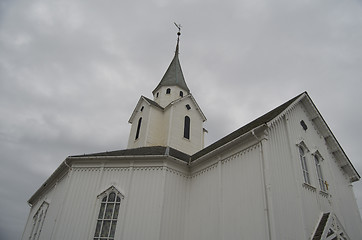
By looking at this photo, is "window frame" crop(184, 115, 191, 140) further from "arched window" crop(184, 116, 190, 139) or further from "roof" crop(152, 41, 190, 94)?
"roof" crop(152, 41, 190, 94)

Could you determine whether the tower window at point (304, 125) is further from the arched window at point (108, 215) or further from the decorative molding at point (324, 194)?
the arched window at point (108, 215)

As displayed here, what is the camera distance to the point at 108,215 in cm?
1447

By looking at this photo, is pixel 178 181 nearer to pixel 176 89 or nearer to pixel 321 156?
pixel 321 156

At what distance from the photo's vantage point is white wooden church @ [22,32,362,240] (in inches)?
452

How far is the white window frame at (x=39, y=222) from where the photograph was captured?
56.2 feet

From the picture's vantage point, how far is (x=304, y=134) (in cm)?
1462

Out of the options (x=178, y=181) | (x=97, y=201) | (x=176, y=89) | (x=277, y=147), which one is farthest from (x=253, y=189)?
(x=176, y=89)

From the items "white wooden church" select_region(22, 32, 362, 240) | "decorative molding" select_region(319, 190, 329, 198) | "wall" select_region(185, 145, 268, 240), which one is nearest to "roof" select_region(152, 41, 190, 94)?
"white wooden church" select_region(22, 32, 362, 240)

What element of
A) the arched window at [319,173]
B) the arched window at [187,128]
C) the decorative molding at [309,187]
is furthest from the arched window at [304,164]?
the arched window at [187,128]

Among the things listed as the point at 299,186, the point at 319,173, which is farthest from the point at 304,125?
the point at 299,186

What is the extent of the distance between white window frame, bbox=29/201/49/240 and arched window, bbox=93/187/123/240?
5.35 metres

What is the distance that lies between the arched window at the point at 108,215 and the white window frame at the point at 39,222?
5.35m

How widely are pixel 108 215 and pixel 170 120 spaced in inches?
403

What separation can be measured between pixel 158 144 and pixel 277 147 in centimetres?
1178
